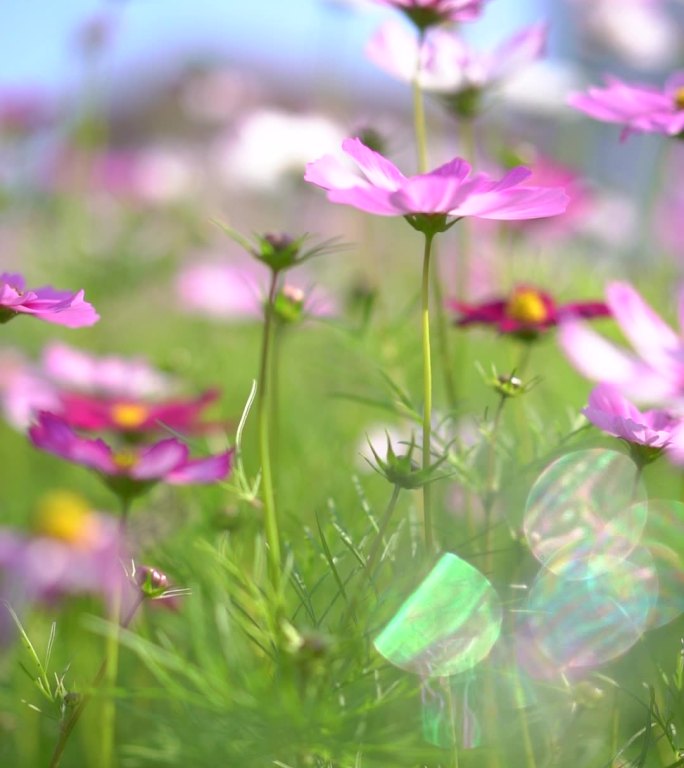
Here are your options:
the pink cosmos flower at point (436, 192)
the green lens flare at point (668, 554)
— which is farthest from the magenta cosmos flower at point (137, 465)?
the green lens flare at point (668, 554)

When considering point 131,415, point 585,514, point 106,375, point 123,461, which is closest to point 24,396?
point 106,375

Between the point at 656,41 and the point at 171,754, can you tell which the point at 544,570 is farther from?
the point at 656,41

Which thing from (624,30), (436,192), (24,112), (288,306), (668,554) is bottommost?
(24,112)

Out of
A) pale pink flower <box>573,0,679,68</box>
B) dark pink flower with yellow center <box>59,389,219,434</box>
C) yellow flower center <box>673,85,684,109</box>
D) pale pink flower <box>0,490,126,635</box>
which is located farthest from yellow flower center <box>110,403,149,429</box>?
pale pink flower <box>573,0,679,68</box>

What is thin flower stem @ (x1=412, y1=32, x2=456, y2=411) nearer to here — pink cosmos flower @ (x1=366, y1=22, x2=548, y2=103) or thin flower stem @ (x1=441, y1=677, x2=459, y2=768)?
pink cosmos flower @ (x1=366, y1=22, x2=548, y2=103)

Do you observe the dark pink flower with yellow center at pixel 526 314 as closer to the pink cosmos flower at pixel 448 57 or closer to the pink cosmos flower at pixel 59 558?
the pink cosmos flower at pixel 448 57

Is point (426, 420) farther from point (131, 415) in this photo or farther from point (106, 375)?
point (106, 375)

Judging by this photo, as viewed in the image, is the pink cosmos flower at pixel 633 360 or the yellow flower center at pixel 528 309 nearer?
the pink cosmos flower at pixel 633 360
